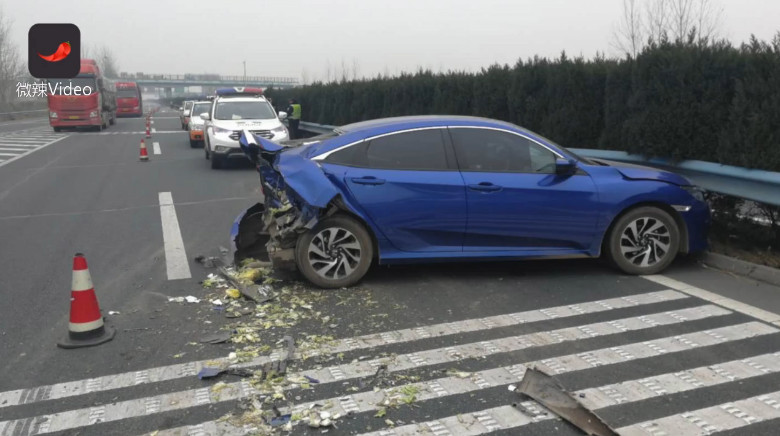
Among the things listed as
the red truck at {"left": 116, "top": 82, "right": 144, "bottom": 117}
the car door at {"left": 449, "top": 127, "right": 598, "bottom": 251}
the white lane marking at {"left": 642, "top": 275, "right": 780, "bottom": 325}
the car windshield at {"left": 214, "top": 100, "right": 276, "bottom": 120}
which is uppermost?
the red truck at {"left": 116, "top": 82, "right": 144, "bottom": 117}

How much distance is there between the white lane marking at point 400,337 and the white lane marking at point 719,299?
181 mm

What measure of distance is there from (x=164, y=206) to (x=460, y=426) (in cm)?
901

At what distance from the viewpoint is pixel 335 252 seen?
251 inches

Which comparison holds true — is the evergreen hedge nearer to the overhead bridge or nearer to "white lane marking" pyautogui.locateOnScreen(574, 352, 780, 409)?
"white lane marking" pyautogui.locateOnScreen(574, 352, 780, 409)

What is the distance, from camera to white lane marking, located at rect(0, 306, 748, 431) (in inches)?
157

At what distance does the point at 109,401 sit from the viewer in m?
4.16

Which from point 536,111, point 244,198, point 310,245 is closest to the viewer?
point 310,245

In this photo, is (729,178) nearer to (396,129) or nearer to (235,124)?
(396,129)

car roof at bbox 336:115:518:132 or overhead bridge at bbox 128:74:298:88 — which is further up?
overhead bridge at bbox 128:74:298:88

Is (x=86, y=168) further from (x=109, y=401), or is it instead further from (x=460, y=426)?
(x=460, y=426)

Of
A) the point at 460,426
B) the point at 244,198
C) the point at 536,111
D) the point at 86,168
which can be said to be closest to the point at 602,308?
the point at 460,426

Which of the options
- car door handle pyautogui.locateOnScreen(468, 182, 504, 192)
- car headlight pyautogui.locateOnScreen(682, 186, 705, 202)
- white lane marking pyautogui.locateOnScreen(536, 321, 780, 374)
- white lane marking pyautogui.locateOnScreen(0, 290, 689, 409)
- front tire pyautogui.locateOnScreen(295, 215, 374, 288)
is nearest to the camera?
white lane marking pyautogui.locateOnScreen(0, 290, 689, 409)

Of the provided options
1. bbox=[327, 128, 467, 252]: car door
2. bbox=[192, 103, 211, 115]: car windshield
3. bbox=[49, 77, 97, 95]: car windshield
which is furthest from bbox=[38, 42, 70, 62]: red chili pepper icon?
bbox=[327, 128, 467, 252]: car door

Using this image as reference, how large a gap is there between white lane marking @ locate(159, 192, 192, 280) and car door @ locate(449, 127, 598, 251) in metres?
3.09
